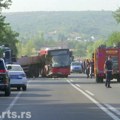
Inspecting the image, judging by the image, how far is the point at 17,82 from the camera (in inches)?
1438

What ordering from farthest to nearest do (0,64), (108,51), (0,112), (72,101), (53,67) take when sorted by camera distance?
(53,67)
(108,51)
(0,64)
(72,101)
(0,112)

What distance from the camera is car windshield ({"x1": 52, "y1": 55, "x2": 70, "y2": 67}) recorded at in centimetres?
6769

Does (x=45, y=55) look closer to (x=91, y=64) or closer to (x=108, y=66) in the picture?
(x=91, y=64)

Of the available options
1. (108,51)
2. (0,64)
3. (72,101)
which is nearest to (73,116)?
(72,101)

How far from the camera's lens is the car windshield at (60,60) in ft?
222

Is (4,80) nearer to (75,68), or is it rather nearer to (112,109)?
(112,109)

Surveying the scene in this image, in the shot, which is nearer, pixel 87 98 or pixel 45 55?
pixel 87 98

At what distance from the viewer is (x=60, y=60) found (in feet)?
222

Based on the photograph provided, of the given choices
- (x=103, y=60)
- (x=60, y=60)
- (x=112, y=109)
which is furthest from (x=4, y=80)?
(x=60, y=60)

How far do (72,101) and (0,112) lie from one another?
6.06 metres

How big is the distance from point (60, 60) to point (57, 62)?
1.27ft

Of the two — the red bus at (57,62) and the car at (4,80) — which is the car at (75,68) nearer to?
the red bus at (57,62)

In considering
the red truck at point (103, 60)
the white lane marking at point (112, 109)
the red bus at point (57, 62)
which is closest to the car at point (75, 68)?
the red bus at point (57, 62)

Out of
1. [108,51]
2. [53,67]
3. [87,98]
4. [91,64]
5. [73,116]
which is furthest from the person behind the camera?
[53,67]
